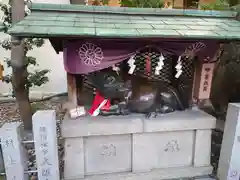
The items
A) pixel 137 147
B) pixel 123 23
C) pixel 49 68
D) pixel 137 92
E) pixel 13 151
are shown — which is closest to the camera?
pixel 13 151

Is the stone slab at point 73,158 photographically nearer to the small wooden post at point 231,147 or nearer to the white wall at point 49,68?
the small wooden post at point 231,147

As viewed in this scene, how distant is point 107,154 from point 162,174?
1.20 metres

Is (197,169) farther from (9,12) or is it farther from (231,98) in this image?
(9,12)

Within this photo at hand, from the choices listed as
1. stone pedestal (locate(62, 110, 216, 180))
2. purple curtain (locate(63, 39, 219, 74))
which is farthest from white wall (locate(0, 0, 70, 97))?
purple curtain (locate(63, 39, 219, 74))

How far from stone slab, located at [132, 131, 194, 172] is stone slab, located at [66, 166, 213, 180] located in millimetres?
94

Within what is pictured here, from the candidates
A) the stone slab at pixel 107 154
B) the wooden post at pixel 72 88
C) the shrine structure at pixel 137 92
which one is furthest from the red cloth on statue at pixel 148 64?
the wooden post at pixel 72 88

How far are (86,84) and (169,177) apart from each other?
255cm

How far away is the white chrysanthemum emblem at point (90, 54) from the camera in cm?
371

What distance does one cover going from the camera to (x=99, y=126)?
3928 mm

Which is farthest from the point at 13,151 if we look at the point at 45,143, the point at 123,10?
the point at 123,10

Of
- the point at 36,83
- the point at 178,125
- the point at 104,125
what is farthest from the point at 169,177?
the point at 36,83

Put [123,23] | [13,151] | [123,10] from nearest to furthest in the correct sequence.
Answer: [13,151]
[123,23]
[123,10]

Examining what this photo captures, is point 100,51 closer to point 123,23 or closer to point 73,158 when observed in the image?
point 123,23

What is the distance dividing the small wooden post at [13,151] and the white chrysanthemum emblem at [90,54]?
1.57m
